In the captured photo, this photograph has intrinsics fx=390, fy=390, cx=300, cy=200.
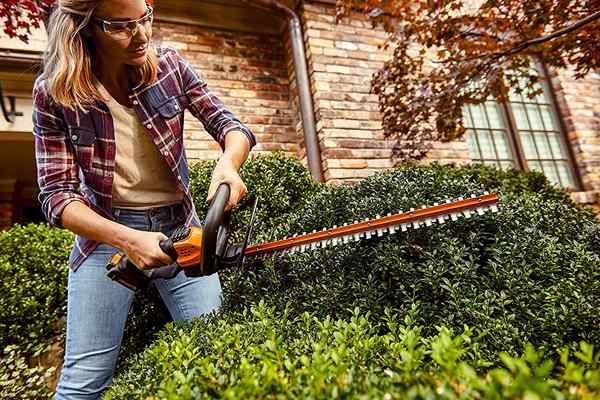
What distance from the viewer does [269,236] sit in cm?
238

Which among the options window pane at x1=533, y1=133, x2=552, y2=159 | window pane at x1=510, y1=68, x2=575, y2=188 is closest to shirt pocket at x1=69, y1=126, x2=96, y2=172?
window pane at x1=510, y1=68, x2=575, y2=188

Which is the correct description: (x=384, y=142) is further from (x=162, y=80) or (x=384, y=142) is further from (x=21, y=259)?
(x=21, y=259)

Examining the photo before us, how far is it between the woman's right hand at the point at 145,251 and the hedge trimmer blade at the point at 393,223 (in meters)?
0.52

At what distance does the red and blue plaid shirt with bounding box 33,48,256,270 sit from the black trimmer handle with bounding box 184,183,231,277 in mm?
465

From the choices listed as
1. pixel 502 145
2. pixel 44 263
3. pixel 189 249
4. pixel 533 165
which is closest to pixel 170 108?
pixel 189 249

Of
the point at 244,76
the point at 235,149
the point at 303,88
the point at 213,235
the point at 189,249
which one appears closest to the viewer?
the point at 213,235

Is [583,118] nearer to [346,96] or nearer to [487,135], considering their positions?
[487,135]

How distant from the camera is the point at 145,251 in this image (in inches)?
60.2

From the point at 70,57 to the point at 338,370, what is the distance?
63.5 inches

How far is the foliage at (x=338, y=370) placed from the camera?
25.4 inches

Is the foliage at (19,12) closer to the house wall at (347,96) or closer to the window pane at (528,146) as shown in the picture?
the house wall at (347,96)

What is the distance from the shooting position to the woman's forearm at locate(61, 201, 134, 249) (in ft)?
5.14

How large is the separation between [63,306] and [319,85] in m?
3.59

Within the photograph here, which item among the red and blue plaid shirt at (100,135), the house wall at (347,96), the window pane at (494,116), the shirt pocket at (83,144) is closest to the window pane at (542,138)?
the window pane at (494,116)
